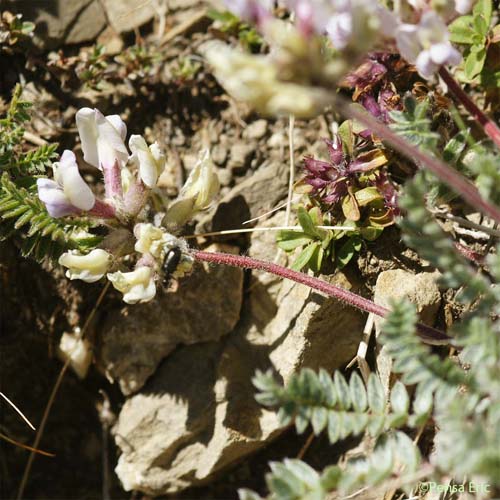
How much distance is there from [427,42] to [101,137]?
141 centimetres

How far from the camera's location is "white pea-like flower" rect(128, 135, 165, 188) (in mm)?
3125

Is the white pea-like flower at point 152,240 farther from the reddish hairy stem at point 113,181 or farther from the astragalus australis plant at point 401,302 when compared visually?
the astragalus australis plant at point 401,302

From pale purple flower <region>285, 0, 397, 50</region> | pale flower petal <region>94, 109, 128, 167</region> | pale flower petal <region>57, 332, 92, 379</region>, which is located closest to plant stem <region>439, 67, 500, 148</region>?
pale purple flower <region>285, 0, 397, 50</region>

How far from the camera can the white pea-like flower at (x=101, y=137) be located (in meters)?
3.16

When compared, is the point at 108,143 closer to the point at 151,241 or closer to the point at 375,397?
the point at 151,241

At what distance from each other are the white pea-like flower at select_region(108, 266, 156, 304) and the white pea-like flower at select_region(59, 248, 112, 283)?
76 millimetres

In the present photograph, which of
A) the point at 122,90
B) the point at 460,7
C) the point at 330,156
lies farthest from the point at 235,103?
the point at 460,7

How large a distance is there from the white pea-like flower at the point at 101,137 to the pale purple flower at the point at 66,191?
22 cm

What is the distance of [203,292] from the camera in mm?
3889

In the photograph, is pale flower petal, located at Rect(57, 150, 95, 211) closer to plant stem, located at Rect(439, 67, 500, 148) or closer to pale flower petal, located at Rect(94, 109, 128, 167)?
pale flower petal, located at Rect(94, 109, 128, 167)

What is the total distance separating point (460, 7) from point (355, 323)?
1.66 metres

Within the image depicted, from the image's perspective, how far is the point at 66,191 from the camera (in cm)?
298

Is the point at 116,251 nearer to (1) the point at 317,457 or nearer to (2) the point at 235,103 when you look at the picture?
(2) the point at 235,103


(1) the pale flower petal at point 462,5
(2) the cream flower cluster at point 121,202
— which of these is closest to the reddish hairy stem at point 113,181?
(2) the cream flower cluster at point 121,202
